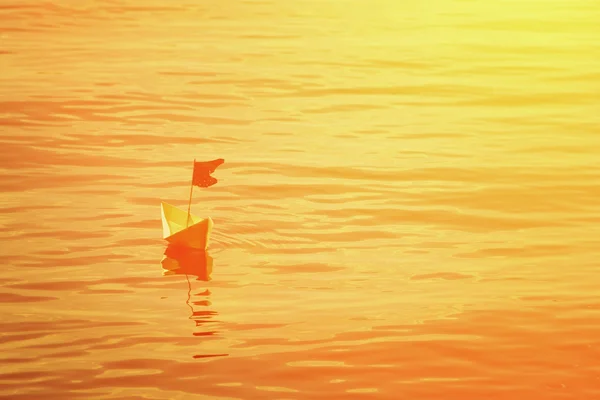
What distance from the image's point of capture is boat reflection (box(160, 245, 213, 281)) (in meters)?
8.25

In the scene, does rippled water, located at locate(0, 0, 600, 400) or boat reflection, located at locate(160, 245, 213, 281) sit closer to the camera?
rippled water, located at locate(0, 0, 600, 400)

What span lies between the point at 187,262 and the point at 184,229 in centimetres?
30

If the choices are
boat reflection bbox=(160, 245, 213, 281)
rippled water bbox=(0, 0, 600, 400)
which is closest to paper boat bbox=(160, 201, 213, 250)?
boat reflection bbox=(160, 245, 213, 281)

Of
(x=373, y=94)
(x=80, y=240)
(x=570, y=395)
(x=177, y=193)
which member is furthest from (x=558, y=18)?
(x=570, y=395)

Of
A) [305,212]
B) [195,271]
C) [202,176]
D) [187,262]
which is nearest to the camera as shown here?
[195,271]

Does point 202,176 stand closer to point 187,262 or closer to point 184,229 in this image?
point 184,229

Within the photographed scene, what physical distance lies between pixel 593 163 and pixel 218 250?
4549 millimetres

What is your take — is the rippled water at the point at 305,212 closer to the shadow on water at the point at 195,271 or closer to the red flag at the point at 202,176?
the shadow on water at the point at 195,271

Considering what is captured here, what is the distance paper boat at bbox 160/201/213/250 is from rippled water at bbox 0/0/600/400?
0.19 m

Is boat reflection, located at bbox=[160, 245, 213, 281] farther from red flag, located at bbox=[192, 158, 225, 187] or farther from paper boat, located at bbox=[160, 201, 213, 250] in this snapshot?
red flag, located at bbox=[192, 158, 225, 187]

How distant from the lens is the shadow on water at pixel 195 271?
7.29 m

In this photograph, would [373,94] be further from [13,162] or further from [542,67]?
[13,162]

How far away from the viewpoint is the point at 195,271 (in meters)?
8.30

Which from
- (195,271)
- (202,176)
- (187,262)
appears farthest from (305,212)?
(195,271)
